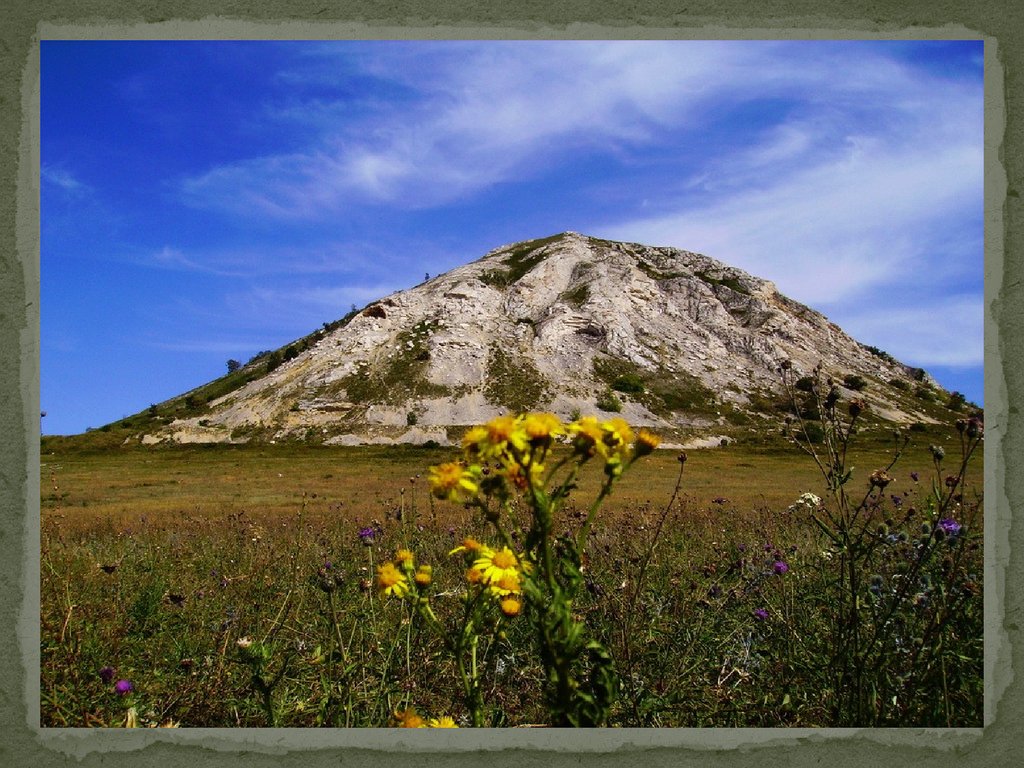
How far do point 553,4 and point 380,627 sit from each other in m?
3.23

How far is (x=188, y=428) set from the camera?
237 feet

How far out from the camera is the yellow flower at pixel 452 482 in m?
1.65

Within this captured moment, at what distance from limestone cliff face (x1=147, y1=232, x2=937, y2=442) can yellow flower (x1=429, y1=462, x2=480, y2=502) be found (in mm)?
63180

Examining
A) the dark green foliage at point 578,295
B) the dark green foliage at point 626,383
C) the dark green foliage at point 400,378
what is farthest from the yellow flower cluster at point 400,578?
the dark green foliage at point 578,295

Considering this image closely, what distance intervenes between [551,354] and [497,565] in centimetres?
8228

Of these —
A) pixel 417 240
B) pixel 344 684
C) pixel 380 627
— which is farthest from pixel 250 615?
pixel 417 240

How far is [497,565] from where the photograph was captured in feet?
6.08

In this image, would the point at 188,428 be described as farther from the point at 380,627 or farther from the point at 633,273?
the point at 380,627

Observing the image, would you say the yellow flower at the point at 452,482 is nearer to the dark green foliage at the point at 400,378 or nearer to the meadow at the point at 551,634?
the meadow at the point at 551,634

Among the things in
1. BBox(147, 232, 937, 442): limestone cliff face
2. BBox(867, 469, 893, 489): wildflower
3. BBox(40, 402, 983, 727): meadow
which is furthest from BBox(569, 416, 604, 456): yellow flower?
BBox(147, 232, 937, 442): limestone cliff face

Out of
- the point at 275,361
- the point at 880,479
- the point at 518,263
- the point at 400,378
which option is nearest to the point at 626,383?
the point at 400,378

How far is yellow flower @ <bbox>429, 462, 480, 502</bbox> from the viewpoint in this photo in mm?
1647

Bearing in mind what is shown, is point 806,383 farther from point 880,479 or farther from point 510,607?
point 510,607

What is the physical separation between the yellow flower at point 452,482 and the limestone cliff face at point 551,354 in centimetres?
6318
